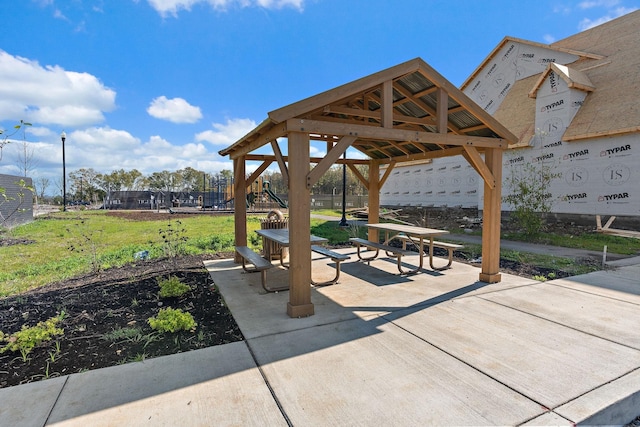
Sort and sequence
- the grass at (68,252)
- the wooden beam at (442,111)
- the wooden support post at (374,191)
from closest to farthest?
the wooden beam at (442,111) → the grass at (68,252) → the wooden support post at (374,191)

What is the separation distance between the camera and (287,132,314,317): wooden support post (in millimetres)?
3885

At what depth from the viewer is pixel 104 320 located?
3957 mm

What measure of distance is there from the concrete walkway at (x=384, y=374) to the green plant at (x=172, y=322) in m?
0.56

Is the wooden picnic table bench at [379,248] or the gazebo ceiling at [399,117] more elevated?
the gazebo ceiling at [399,117]

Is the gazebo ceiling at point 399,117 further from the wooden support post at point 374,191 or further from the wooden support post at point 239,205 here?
the wooden support post at point 374,191

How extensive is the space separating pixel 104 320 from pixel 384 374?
3359 mm

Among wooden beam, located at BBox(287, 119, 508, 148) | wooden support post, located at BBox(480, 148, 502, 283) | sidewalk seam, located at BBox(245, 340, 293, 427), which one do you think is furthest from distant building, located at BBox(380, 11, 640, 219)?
sidewalk seam, located at BBox(245, 340, 293, 427)

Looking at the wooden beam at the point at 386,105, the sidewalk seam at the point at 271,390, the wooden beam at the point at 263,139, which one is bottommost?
the sidewalk seam at the point at 271,390

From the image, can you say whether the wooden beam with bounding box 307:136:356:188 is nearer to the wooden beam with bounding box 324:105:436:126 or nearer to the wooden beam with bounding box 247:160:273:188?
the wooden beam with bounding box 324:105:436:126

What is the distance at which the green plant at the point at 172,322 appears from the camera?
3.57 metres

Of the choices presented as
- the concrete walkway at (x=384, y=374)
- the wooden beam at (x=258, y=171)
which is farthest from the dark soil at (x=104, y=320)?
the wooden beam at (x=258, y=171)

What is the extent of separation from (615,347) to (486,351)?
1305mm

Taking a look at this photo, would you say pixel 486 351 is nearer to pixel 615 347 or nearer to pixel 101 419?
pixel 615 347

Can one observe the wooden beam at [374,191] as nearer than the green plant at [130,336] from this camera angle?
No
